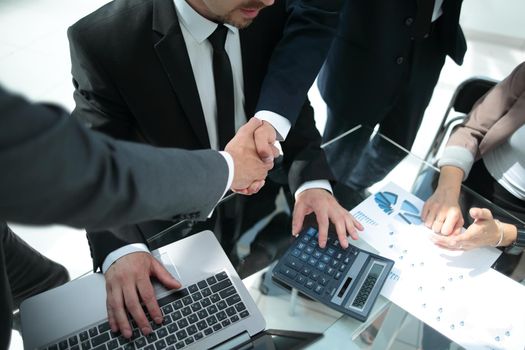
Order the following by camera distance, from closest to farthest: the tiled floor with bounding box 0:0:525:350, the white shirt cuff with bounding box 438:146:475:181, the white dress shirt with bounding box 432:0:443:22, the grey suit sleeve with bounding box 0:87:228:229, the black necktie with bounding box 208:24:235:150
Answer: the grey suit sleeve with bounding box 0:87:228:229 → the black necktie with bounding box 208:24:235:150 → the white shirt cuff with bounding box 438:146:475:181 → the white dress shirt with bounding box 432:0:443:22 → the tiled floor with bounding box 0:0:525:350

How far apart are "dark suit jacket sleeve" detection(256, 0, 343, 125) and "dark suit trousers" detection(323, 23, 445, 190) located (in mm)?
240

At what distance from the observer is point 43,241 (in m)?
1.76

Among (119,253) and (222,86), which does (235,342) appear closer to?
(119,253)

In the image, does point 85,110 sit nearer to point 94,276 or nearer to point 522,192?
point 94,276

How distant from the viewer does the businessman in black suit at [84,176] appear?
15.2 inches

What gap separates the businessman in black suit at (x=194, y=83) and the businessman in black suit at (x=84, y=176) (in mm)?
272

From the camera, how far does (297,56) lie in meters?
1.03

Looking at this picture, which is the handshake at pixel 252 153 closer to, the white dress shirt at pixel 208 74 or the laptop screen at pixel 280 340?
the white dress shirt at pixel 208 74

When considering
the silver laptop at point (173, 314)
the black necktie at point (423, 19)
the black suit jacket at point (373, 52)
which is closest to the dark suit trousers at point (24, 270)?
the silver laptop at point (173, 314)

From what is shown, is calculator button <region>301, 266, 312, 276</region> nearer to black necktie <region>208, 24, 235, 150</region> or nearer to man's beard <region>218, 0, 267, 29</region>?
black necktie <region>208, 24, 235, 150</region>

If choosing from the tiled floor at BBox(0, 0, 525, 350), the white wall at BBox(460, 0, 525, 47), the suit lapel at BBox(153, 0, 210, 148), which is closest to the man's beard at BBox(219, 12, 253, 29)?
the suit lapel at BBox(153, 0, 210, 148)

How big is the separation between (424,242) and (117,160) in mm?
690

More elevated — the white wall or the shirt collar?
the shirt collar

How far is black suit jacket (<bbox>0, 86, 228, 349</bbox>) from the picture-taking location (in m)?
0.38
